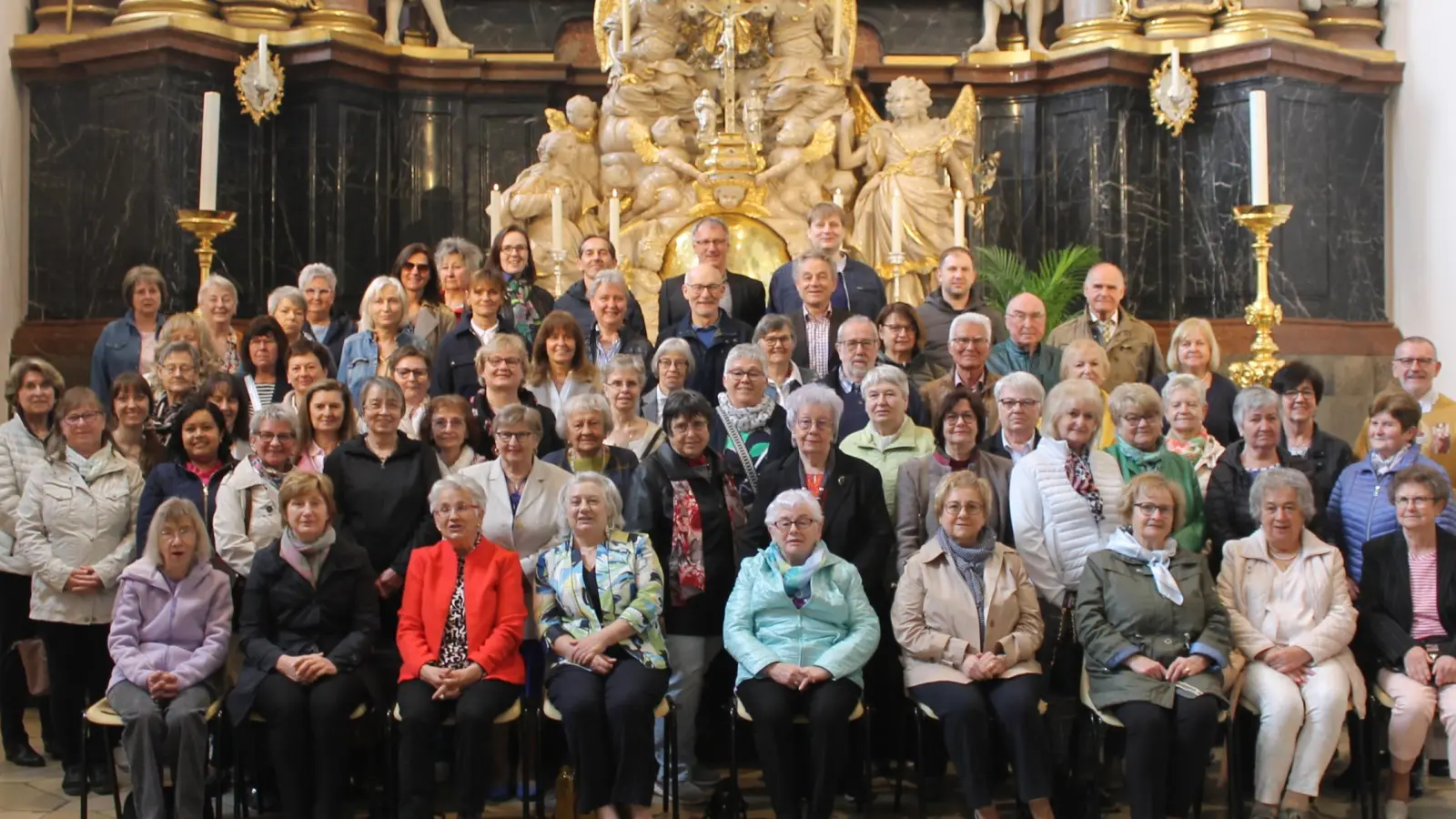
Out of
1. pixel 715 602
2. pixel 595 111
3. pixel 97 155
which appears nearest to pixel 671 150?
pixel 595 111

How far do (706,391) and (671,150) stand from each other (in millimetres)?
3374

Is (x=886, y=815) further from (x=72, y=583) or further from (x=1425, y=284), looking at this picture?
(x=1425, y=284)

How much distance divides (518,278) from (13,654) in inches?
98.3

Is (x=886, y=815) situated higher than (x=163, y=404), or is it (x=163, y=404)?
(x=163, y=404)

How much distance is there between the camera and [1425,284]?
10258mm

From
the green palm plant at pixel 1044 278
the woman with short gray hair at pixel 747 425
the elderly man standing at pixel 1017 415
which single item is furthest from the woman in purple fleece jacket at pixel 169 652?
the green palm plant at pixel 1044 278

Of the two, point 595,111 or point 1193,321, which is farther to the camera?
point 595,111

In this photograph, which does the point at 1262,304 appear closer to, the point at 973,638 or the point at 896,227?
the point at 896,227

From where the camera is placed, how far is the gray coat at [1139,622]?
18.5ft

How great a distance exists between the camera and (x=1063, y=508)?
592cm

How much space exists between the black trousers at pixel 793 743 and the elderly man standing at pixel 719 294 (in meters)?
2.13

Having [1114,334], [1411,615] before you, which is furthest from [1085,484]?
[1114,334]

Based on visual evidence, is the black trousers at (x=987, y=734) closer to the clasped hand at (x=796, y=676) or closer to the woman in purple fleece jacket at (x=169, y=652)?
the clasped hand at (x=796, y=676)

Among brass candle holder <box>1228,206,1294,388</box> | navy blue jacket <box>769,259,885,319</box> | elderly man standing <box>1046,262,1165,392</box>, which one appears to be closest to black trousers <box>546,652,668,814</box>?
navy blue jacket <box>769,259,885,319</box>
